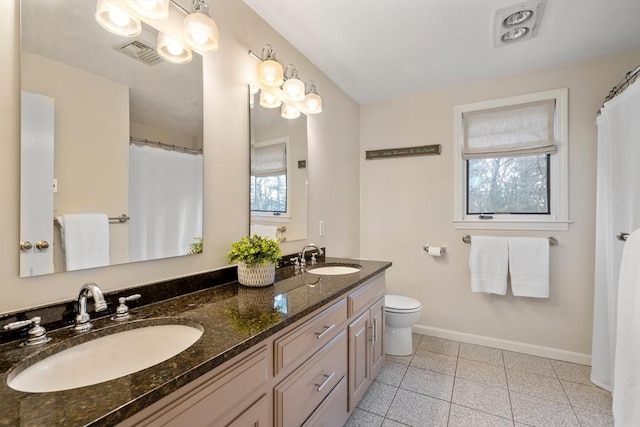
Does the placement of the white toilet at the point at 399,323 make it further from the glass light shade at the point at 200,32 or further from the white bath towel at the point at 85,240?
the glass light shade at the point at 200,32

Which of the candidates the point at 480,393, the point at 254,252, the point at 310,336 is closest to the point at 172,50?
the point at 254,252

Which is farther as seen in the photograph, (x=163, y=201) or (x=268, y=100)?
(x=268, y=100)

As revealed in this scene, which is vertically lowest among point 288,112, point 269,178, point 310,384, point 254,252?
point 310,384

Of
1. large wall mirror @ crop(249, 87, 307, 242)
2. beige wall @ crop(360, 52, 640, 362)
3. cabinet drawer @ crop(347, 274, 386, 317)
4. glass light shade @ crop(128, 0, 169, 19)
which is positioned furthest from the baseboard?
glass light shade @ crop(128, 0, 169, 19)

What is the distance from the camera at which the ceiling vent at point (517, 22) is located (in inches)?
67.2

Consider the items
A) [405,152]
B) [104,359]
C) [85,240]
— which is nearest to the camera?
[104,359]

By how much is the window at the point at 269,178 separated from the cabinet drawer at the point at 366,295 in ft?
2.42

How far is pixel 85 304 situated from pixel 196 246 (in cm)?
52

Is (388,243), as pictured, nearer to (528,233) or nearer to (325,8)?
(528,233)

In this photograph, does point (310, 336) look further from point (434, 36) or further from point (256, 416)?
point (434, 36)

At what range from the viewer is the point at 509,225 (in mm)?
2584

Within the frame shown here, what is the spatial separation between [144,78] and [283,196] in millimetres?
1037

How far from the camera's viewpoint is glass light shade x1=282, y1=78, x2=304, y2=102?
6.34 ft

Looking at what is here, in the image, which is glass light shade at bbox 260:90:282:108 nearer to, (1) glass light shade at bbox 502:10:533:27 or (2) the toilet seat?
(1) glass light shade at bbox 502:10:533:27
